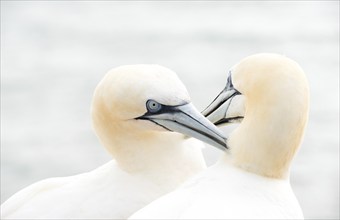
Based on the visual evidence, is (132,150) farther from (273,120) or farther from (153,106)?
(273,120)

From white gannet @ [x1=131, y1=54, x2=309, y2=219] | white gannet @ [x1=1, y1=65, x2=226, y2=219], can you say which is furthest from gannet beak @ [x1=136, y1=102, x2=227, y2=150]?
white gannet @ [x1=131, y1=54, x2=309, y2=219]

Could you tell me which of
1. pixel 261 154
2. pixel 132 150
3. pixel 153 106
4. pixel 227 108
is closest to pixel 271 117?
pixel 261 154

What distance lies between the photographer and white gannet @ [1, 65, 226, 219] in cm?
634

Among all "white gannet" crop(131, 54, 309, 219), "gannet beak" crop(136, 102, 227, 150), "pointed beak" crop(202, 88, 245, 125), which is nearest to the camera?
"white gannet" crop(131, 54, 309, 219)

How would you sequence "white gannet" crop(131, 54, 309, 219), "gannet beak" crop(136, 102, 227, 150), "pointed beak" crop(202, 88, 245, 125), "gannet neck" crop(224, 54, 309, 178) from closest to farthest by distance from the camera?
"white gannet" crop(131, 54, 309, 219)
"gannet neck" crop(224, 54, 309, 178)
"pointed beak" crop(202, 88, 245, 125)
"gannet beak" crop(136, 102, 227, 150)

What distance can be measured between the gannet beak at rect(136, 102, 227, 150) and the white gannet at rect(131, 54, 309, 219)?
28cm

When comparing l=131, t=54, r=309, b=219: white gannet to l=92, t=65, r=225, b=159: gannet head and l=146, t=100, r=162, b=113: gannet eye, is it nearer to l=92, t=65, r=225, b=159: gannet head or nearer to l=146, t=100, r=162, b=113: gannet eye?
l=92, t=65, r=225, b=159: gannet head

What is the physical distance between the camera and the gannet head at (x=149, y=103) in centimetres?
632

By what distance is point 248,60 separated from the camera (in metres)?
6.05

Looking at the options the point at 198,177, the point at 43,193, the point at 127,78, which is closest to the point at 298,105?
the point at 198,177

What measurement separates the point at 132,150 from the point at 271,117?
1034 millimetres

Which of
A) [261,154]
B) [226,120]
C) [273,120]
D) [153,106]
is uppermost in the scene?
[153,106]

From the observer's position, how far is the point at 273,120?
19.1ft

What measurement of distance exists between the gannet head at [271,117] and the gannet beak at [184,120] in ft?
0.93
